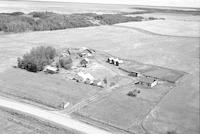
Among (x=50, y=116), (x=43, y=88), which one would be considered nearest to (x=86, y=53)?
(x=43, y=88)

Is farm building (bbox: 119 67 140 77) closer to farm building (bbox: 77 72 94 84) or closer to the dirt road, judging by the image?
farm building (bbox: 77 72 94 84)

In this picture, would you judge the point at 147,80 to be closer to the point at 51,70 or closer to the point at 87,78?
the point at 87,78

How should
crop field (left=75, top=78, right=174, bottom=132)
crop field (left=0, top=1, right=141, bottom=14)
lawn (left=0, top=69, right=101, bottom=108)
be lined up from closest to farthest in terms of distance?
1. crop field (left=75, top=78, right=174, bottom=132)
2. lawn (left=0, top=69, right=101, bottom=108)
3. crop field (left=0, top=1, right=141, bottom=14)

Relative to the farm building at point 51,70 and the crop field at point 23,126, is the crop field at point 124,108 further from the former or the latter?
the farm building at point 51,70

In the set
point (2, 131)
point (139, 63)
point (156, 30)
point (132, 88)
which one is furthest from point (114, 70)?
point (156, 30)

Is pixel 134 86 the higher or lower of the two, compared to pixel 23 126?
higher

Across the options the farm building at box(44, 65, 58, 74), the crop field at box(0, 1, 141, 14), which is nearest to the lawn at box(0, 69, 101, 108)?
the farm building at box(44, 65, 58, 74)
